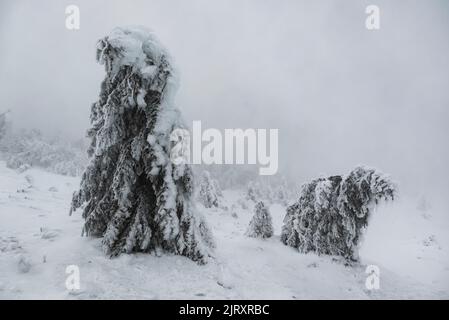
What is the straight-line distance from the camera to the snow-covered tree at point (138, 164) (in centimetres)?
949

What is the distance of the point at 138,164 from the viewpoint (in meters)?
9.96

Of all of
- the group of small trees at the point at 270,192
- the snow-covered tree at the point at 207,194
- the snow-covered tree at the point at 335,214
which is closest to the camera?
the snow-covered tree at the point at 335,214

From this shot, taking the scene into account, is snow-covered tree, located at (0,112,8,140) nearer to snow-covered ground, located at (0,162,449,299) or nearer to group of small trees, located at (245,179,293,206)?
snow-covered ground, located at (0,162,449,299)

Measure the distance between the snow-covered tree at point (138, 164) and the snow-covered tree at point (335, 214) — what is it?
6455 mm

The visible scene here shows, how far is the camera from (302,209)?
50.1ft

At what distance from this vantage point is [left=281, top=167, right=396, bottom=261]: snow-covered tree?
1307 centimetres

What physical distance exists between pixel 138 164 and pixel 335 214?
9715mm

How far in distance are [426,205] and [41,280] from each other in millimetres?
74877

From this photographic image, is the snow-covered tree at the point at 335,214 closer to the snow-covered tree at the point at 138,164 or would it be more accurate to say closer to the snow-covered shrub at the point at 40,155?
the snow-covered tree at the point at 138,164

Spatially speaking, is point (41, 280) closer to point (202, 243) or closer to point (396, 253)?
point (202, 243)

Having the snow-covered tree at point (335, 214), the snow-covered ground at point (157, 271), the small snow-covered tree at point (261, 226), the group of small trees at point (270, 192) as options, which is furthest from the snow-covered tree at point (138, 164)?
the group of small trees at point (270, 192)

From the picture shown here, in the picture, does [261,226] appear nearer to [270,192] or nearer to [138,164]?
[138,164]

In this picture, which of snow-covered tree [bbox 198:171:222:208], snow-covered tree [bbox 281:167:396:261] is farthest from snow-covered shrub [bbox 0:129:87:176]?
snow-covered tree [bbox 281:167:396:261]
